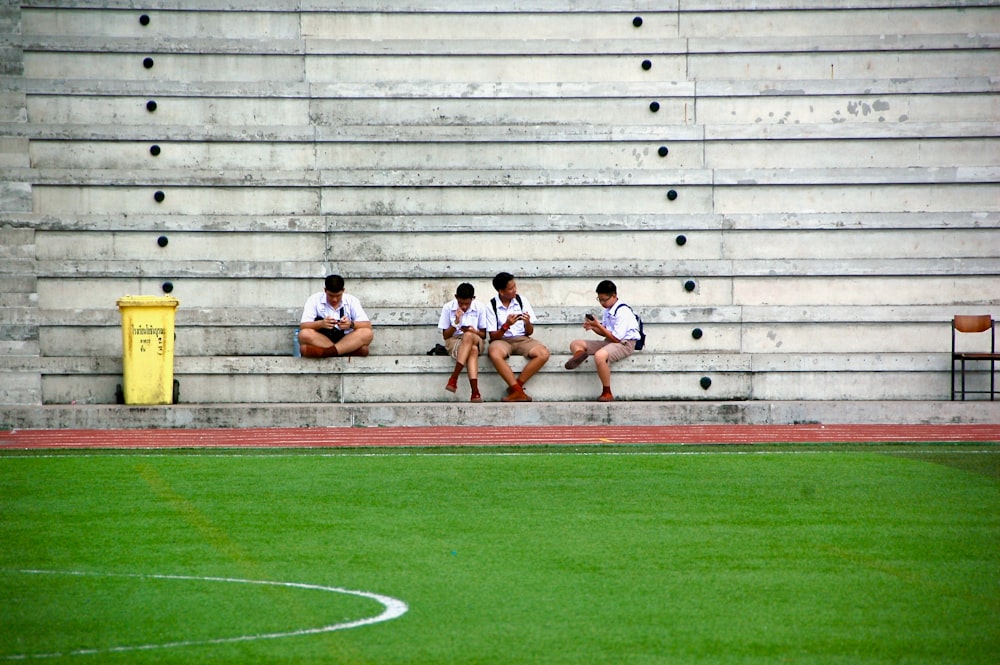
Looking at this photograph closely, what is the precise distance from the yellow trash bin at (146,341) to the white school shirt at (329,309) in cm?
168

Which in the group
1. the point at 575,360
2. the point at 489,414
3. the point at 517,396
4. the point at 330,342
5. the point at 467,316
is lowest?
the point at 489,414

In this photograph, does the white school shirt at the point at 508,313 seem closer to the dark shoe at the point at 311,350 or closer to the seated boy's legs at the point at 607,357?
the seated boy's legs at the point at 607,357

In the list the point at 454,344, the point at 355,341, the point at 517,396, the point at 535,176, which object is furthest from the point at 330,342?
the point at 535,176

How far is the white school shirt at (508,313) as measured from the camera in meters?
18.7

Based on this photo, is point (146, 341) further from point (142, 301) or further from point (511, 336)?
point (511, 336)

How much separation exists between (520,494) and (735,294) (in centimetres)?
986

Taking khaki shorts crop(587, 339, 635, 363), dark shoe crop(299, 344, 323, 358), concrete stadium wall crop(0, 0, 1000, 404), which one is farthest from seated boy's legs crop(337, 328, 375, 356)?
khaki shorts crop(587, 339, 635, 363)

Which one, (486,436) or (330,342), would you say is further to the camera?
(330,342)

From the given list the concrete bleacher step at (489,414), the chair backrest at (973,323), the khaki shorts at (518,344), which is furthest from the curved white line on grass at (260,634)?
the chair backrest at (973,323)

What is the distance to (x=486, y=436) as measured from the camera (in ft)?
Answer: 52.7

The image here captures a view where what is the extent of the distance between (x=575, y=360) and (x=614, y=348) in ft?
1.72

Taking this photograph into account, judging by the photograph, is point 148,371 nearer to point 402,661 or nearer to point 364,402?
point 364,402

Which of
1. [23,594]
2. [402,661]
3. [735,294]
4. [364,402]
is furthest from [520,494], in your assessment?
[735,294]

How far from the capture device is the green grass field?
19.5ft
